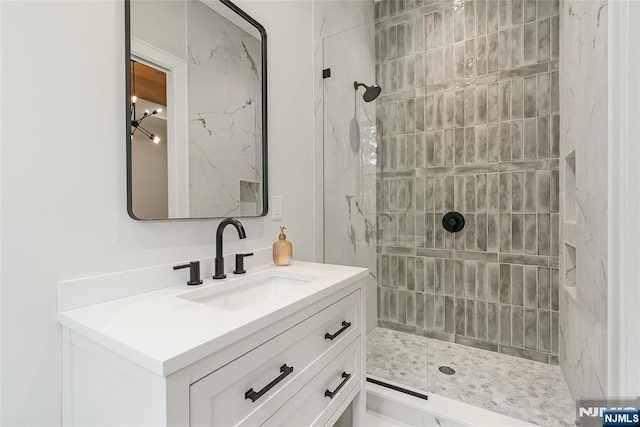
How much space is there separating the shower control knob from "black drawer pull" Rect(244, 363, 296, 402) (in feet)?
5.94

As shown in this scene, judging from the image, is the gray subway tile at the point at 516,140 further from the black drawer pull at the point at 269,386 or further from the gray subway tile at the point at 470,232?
the black drawer pull at the point at 269,386

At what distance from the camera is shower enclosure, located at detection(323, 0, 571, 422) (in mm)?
2012

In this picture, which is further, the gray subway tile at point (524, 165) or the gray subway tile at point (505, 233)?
the gray subway tile at point (505, 233)

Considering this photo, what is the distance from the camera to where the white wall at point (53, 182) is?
739mm

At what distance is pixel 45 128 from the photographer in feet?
2.60

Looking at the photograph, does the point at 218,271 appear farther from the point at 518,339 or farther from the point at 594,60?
the point at 518,339

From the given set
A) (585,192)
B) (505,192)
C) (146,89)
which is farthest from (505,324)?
(146,89)

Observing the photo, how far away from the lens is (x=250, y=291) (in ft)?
3.96

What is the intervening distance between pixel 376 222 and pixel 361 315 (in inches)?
35.4

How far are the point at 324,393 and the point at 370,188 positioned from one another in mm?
1354

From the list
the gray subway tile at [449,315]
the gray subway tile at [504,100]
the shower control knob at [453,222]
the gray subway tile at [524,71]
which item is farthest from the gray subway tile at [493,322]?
the gray subway tile at [524,71]

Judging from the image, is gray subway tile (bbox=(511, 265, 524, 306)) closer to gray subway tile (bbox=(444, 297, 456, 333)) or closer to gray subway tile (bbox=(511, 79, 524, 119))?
gray subway tile (bbox=(444, 297, 456, 333))

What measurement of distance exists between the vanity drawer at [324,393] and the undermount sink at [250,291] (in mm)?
306

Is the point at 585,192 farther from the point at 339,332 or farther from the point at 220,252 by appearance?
the point at 220,252
